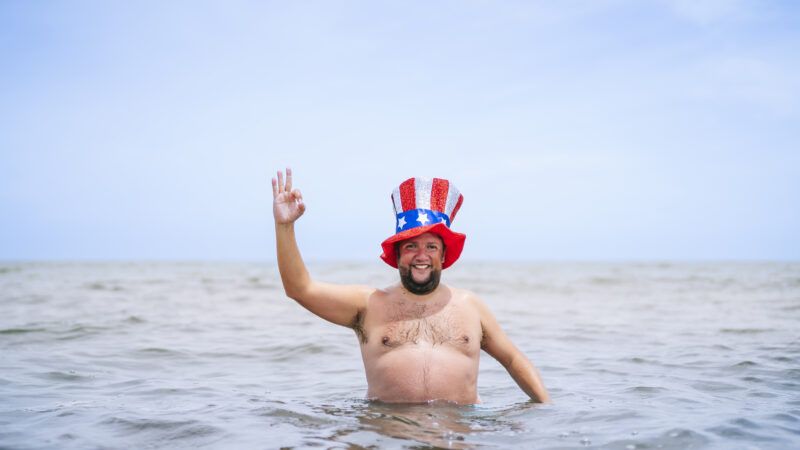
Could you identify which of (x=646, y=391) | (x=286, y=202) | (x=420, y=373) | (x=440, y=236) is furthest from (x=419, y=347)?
(x=646, y=391)

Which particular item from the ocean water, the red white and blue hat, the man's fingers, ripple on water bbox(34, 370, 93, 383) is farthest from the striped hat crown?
ripple on water bbox(34, 370, 93, 383)

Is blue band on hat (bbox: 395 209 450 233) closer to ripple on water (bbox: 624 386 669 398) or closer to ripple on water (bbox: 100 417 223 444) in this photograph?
A: ripple on water (bbox: 100 417 223 444)

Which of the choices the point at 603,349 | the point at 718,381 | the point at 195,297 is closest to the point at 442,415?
the point at 718,381

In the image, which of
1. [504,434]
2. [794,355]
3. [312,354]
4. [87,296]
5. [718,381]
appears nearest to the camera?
[504,434]

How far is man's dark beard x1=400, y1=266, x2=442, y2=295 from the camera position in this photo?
473 cm

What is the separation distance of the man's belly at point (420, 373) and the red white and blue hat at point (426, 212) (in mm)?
617

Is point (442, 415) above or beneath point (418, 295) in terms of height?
beneath

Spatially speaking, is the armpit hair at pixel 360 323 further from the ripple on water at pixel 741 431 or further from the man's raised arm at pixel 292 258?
the ripple on water at pixel 741 431

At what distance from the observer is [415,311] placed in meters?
4.82

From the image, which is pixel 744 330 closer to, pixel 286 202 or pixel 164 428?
pixel 286 202

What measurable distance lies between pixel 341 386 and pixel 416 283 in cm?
231

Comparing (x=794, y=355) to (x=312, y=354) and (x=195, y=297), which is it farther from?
(x=195, y=297)

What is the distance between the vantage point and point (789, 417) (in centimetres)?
489

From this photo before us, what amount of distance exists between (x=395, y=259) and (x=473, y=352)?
0.82m
